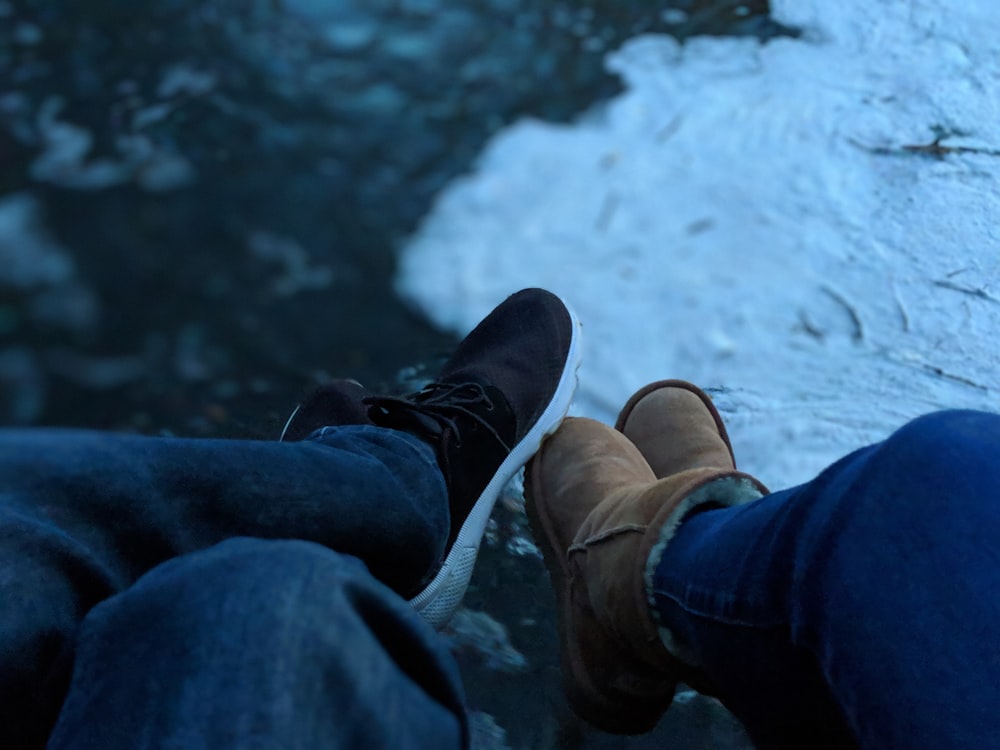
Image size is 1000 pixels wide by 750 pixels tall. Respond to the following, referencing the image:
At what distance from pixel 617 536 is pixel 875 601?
0.27m

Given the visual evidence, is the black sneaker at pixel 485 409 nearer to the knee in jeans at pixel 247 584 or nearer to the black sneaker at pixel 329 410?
the black sneaker at pixel 329 410

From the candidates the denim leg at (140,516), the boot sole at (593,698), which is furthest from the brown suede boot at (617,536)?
the denim leg at (140,516)

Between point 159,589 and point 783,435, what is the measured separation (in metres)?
0.75

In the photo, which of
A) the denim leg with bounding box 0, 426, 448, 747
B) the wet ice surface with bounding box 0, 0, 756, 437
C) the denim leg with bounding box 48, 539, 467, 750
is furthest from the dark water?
the denim leg with bounding box 48, 539, 467, 750

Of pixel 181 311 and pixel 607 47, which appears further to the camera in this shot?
pixel 607 47

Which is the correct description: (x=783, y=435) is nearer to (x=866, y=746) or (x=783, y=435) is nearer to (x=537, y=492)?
(x=537, y=492)

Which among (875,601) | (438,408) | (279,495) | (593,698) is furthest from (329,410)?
(875,601)

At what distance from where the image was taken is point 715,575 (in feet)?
1.83

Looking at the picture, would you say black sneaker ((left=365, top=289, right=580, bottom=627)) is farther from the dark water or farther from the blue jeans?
the blue jeans

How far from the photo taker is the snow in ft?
3.26

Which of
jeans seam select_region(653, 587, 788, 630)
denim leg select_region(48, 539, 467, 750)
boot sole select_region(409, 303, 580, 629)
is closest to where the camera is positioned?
denim leg select_region(48, 539, 467, 750)

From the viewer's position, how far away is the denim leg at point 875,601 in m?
0.42

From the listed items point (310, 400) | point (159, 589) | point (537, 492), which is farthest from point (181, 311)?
point (159, 589)

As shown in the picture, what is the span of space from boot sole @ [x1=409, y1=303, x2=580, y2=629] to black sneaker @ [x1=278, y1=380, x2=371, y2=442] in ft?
0.52
